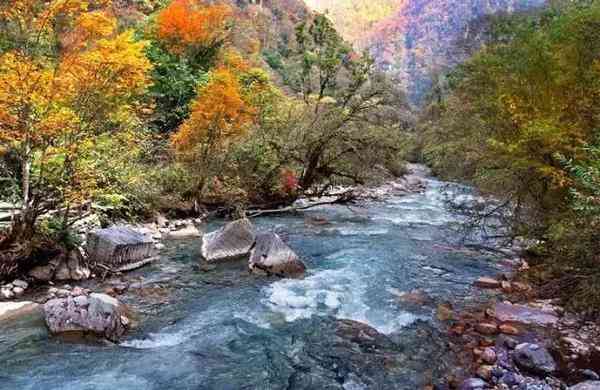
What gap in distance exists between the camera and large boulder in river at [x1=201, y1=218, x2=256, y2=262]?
1217cm

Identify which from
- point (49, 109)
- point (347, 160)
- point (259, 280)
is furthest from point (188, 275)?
point (347, 160)

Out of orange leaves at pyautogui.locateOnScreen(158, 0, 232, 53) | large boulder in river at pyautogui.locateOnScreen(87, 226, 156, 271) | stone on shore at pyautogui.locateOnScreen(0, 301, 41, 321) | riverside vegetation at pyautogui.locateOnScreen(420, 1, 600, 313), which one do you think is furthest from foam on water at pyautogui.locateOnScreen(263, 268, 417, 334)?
orange leaves at pyautogui.locateOnScreen(158, 0, 232, 53)

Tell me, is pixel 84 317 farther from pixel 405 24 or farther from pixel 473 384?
pixel 405 24

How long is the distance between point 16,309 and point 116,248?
2.85m

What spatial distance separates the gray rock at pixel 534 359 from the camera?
273 inches

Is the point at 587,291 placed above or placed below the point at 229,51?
below

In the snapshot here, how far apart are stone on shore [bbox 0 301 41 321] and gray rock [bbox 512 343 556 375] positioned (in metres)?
7.81

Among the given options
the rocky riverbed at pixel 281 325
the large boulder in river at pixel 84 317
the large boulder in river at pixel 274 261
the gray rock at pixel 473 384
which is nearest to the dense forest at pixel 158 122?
the rocky riverbed at pixel 281 325

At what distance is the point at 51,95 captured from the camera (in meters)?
8.73

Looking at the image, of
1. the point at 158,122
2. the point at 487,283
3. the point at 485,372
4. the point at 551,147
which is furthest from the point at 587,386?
the point at 158,122

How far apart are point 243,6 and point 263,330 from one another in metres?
68.5

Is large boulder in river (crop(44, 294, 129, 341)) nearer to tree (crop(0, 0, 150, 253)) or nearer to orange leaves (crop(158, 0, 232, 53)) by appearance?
tree (crop(0, 0, 150, 253))

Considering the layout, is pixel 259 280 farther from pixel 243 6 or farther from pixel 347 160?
pixel 243 6

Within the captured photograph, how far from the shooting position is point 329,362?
7.10 meters
